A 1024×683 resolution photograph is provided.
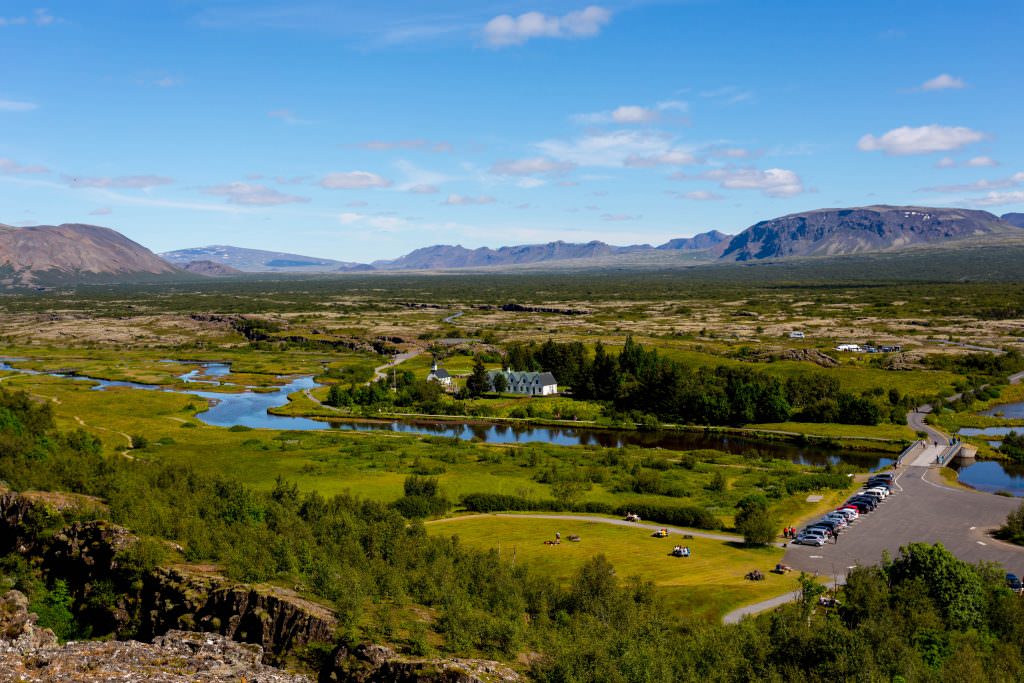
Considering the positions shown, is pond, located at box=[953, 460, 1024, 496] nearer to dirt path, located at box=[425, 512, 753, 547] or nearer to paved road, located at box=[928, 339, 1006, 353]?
dirt path, located at box=[425, 512, 753, 547]

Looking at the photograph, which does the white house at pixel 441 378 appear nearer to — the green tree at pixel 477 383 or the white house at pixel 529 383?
the green tree at pixel 477 383

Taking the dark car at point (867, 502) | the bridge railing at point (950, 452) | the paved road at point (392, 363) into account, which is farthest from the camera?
the paved road at point (392, 363)

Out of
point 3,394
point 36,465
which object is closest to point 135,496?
point 36,465

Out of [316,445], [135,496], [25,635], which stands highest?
[135,496]

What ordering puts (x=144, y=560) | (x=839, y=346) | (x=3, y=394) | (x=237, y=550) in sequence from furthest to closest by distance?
(x=839, y=346), (x=3, y=394), (x=237, y=550), (x=144, y=560)

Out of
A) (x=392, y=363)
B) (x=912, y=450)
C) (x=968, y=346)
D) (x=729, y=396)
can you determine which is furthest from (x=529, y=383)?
(x=968, y=346)

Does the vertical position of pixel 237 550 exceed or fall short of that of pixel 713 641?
it exceeds it

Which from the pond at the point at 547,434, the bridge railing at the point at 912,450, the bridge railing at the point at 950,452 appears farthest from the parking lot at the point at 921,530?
the pond at the point at 547,434

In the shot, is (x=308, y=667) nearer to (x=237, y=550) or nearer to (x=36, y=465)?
(x=237, y=550)
